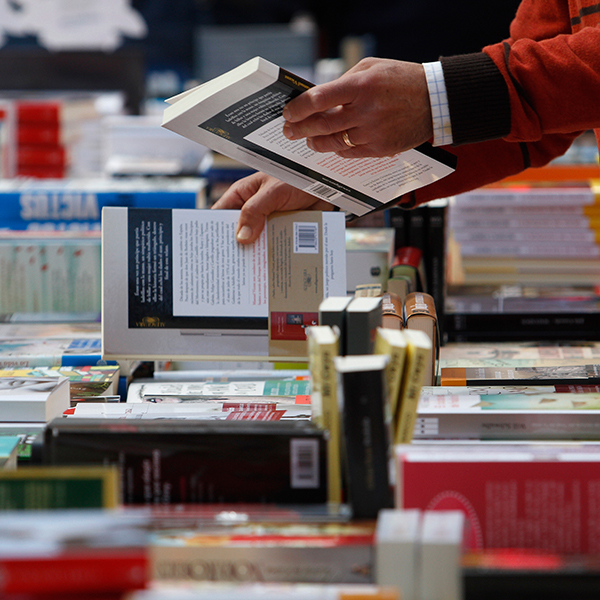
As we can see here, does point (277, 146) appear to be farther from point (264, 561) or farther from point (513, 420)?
point (264, 561)

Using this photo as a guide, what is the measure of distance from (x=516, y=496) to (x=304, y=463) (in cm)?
25

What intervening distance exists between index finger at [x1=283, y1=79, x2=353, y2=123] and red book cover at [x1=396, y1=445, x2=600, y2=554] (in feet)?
1.82

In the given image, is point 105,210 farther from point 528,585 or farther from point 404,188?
point 528,585

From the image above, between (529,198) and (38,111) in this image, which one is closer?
(529,198)

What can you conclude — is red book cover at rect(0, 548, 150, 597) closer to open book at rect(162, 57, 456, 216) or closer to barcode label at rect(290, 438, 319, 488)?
barcode label at rect(290, 438, 319, 488)

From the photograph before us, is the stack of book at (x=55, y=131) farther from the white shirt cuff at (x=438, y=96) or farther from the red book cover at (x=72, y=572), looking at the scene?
the red book cover at (x=72, y=572)

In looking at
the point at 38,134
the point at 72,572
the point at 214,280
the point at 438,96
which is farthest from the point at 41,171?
the point at 72,572

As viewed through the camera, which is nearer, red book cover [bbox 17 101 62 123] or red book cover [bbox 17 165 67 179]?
red book cover [bbox 17 101 62 123]

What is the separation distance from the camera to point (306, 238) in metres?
1.43

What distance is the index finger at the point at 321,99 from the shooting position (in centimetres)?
115

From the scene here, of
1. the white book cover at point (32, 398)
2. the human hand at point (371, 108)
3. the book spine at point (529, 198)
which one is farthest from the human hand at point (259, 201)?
the book spine at point (529, 198)

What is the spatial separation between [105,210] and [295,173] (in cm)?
36

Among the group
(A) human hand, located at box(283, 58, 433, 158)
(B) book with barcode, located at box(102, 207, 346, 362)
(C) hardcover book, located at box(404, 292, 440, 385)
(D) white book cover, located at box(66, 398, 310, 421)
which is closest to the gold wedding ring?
(A) human hand, located at box(283, 58, 433, 158)

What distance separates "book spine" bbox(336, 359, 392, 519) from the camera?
2.83 ft
